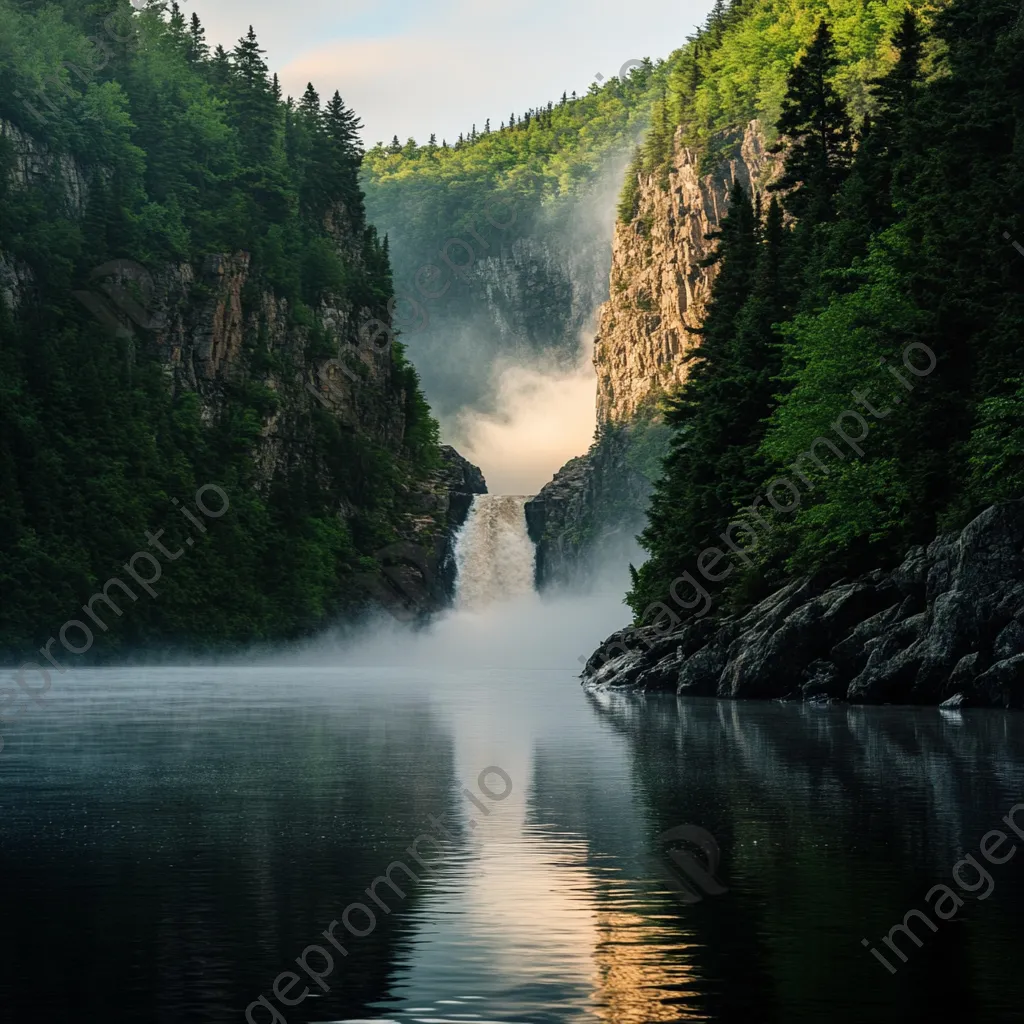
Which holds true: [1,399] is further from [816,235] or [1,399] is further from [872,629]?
[872,629]

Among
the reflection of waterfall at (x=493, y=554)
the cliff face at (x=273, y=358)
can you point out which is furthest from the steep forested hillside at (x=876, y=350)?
the reflection of waterfall at (x=493, y=554)

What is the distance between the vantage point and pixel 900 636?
52.2 m

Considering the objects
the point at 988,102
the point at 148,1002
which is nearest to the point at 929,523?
the point at 988,102

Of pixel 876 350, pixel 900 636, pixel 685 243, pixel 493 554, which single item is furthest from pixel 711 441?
pixel 685 243

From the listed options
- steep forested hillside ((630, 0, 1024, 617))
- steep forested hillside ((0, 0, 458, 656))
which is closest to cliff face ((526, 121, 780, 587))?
steep forested hillside ((0, 0, 458, 656))

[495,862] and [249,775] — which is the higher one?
[249,775]

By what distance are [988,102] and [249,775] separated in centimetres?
4291

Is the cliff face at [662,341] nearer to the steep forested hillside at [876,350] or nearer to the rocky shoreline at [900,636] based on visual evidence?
the steep forested hillside at [876,350]

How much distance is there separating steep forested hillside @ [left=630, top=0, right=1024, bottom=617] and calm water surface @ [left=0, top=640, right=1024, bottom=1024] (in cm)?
2232

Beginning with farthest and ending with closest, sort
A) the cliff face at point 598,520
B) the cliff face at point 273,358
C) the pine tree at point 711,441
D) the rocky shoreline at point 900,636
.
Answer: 1. the cliff face at point 598,520
2. the cliff face at point 273,358
3. the pine tree at point 711,441
4. the rocky shoreline at point 900,636

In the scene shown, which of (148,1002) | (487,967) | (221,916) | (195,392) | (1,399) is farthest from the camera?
(195,392)

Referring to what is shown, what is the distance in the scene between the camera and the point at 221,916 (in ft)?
48.0

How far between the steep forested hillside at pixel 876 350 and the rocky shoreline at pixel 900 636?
1.91m

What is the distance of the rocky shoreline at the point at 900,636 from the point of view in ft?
160
